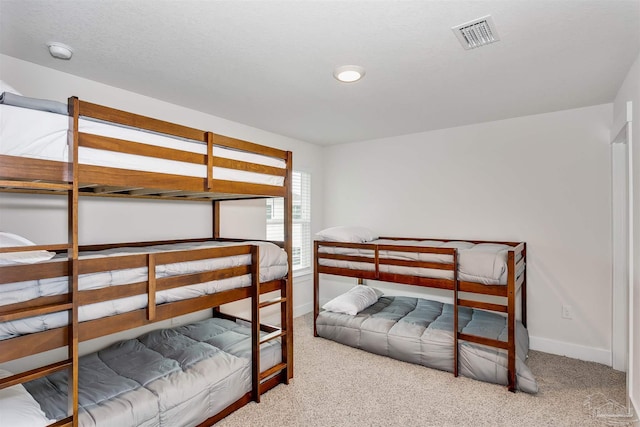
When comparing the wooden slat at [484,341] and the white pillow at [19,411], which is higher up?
the white pillow at [19,411]

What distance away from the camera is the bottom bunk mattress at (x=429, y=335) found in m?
2.64

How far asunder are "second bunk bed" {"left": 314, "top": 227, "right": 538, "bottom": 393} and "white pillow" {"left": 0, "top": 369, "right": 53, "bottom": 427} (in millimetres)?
2498

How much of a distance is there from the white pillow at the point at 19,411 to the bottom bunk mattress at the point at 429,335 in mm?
2466

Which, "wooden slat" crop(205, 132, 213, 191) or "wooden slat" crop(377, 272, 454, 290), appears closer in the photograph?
"wooden slat" crop(205, 132, 213, 191)

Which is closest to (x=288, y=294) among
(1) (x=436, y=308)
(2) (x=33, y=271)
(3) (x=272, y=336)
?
(3) (x=272, y=336)

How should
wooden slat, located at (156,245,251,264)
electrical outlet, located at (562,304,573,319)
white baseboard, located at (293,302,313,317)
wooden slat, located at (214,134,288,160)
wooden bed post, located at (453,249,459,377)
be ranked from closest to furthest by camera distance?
wooden slat, located at (156,245,251,264), wooden slat, located at (214,134,288,160), wooden bed post, located at (453,249,459,377), electrical outlet, located at (562,304,573,319), white baseboard, located at (293,302,313,317)

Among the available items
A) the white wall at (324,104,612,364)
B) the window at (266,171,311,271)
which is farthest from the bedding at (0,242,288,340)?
the white wall at (324,104,612,364)

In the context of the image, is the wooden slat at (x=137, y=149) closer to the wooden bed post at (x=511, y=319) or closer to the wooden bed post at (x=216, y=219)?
the wooden bed post at (x=216, y=219)

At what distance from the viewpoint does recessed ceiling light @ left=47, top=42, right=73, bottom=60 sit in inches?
76.5

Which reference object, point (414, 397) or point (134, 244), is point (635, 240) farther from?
point (134, 244)

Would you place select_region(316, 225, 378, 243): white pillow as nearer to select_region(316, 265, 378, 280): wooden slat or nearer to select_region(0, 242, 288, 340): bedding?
select_region(316, 265, 378, 280): wooden slat

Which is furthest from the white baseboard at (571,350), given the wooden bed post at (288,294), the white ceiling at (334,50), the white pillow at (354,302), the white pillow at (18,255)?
the white pillow at (18,255)

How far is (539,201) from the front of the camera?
3320mm

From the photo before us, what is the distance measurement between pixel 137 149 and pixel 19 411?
1.36m
